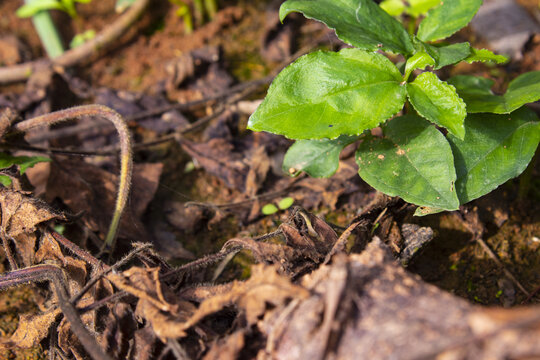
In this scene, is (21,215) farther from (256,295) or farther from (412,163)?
(412,163)

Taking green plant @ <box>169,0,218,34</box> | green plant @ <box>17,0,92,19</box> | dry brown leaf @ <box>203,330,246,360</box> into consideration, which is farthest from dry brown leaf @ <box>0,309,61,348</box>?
green plant @ <box>17,0,92,19</box>

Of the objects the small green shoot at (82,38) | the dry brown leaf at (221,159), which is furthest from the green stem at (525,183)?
the small green shoot at (82,38)

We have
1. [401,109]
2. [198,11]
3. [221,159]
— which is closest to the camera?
[401,109]

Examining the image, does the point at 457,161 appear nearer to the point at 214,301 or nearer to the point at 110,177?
the point at 214,301

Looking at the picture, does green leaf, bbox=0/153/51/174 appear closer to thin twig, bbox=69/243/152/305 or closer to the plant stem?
thin twig, bbox=69/243/152/305

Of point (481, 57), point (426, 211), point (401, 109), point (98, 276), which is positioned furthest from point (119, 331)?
point (481, 57)

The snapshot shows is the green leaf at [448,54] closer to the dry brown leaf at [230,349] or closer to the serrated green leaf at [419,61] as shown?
the serrated green leaf at [419,61]
